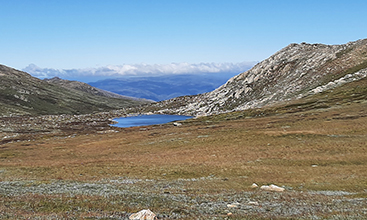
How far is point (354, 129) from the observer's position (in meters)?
69.9

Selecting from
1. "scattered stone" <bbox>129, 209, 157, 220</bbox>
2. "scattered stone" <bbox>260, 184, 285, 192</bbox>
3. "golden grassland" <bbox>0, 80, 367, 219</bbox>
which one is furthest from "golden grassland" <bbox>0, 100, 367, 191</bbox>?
"scattered stone" <bbox>129, 209, 157, 220</bbox>

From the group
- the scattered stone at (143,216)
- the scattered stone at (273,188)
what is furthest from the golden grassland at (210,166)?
the scattered stone at (143,216)

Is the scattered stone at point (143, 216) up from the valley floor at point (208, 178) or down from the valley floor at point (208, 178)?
up

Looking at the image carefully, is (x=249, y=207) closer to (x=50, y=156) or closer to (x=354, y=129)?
(x=354, y=129)

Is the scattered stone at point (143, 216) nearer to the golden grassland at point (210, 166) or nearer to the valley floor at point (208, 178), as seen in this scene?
the valley floor at point (208, 178)

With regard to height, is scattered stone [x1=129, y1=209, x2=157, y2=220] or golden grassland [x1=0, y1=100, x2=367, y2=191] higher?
scattered stone [x1=129, y1=209, x2=157, y2=220]

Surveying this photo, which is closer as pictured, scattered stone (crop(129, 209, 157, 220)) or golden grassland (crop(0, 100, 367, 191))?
scattered stone (crop(129, 209, 157, 220))

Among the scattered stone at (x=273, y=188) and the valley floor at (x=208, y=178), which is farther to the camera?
the scattered stone at (x=273, y=188)

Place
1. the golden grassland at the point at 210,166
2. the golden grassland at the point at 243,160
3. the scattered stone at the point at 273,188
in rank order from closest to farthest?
the golden grassland at the point at 210,166
the scattered stone at the point at 273,188
the golden grassland at the point at 243,160

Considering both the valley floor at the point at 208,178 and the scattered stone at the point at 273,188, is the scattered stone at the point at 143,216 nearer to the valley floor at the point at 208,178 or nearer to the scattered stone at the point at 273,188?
the valley floor at the point at 208,178

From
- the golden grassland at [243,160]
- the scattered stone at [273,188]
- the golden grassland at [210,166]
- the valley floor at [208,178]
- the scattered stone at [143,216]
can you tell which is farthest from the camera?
the golden grassland at [243,160]

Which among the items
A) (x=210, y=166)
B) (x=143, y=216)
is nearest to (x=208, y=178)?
(x=210, y=166)

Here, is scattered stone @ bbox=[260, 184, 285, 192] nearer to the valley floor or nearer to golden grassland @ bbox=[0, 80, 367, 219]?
the valley floor

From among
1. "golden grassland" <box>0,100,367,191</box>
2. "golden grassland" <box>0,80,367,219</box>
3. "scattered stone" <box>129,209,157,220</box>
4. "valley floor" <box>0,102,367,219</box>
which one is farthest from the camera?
"golden grassland" <box>0,100,367,191</box>
